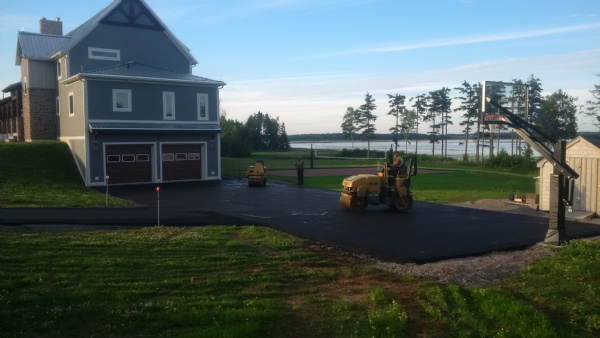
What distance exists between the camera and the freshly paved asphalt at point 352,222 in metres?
13.7

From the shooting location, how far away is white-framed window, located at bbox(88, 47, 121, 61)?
34.2 meters

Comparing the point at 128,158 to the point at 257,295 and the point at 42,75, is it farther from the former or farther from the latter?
the point at 257,295

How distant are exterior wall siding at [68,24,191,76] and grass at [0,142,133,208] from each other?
5225 millimetres

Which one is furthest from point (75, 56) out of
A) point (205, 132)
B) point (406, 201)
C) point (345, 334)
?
point (345, 334)

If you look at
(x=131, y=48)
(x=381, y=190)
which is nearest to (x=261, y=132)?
(x=131, y=48)

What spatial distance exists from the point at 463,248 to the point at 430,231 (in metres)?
2.51

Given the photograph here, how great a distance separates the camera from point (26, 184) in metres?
25.9

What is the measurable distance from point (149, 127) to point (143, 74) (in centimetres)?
332

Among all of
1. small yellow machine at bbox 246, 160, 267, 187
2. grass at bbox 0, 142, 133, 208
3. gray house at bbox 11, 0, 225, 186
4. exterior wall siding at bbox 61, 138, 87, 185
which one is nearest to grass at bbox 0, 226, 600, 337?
grass at bbox 0, 142, 133, 208

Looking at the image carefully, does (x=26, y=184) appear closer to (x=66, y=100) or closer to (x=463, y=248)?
(x=66, y=100)

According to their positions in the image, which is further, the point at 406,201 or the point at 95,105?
the point at 95,105

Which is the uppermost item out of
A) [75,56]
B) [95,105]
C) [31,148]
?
[75,56]

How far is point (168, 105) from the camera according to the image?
34031 millimetres

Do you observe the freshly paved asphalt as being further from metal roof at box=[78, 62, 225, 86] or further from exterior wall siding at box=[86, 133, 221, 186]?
metal roof at box=[78, 62, 225, 86]
